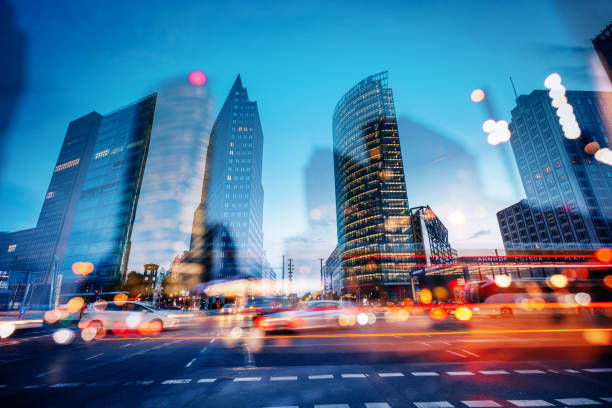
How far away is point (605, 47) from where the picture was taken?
187 feet

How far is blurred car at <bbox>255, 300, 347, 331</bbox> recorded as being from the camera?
12.9 metres

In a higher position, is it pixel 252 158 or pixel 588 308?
pixel 252 158

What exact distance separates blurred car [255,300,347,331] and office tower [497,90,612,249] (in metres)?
88.6

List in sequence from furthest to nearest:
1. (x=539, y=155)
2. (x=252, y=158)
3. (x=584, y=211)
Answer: (x=252, y=158) < (x=539, y=155) < (x=584, y=211)

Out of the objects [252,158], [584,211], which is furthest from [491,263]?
[252,158]

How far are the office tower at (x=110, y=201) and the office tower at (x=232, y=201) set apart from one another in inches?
1329

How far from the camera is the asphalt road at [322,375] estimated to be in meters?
4.17

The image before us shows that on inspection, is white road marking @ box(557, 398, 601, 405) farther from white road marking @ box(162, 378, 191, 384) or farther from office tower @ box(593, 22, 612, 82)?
office tower @ box(593, 22, 612, 82)

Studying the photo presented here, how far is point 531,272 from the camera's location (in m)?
75.1

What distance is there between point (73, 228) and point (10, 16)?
11959cm

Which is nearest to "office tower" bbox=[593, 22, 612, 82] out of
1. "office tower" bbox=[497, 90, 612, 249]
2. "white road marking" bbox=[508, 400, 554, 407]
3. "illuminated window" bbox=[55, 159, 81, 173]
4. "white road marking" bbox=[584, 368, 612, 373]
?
"office tower" bbox=[497, 90, 612, 249]

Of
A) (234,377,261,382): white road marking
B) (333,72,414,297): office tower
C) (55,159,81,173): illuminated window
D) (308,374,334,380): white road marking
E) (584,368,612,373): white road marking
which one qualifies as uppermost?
(55,159,81,173): illuminated window

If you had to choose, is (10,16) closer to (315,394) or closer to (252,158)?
(315,394)

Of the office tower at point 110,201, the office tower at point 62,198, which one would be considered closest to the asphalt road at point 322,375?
the office tower at point 110,201
